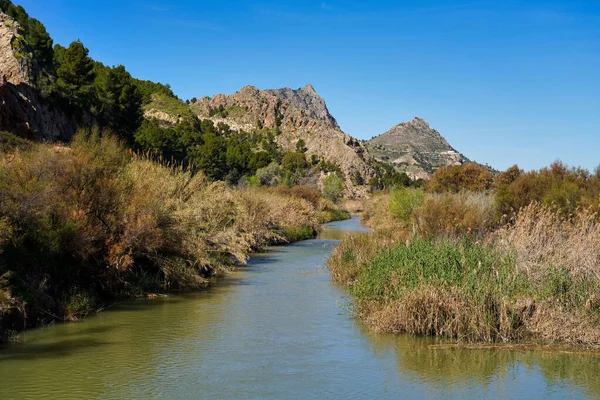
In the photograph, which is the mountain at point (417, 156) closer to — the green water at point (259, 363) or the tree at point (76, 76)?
the tree at point (76, 76)

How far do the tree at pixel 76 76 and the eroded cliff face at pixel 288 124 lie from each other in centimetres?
7290

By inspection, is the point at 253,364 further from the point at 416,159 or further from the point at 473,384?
the point at 416,159

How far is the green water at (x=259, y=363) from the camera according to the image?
10.8 metres

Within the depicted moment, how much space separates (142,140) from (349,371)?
2251 inches

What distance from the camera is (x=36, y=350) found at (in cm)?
1288

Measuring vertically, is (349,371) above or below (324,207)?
below

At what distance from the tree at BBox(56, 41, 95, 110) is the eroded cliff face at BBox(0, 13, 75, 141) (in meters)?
2.89

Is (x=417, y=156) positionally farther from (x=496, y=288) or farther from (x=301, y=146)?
(x=496, y=288)

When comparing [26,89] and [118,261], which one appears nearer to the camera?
[118,261]

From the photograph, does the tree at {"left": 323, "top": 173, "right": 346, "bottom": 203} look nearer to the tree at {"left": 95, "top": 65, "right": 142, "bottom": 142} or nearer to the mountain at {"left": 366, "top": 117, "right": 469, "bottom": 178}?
the tree at {"left": 95, "top": 65, "right": 142, "bottom": 142}

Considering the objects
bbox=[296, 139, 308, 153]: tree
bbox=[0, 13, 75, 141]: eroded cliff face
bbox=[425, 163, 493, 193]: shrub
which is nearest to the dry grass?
bbox=[0, 13, 75, 141]: eroded cliff face

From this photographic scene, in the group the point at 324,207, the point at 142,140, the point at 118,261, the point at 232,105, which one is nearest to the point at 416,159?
the point at 232,105

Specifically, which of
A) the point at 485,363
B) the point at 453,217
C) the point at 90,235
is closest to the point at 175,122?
Answer: the point at 453,217

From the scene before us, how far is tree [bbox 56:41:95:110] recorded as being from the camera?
51156 millimetres
